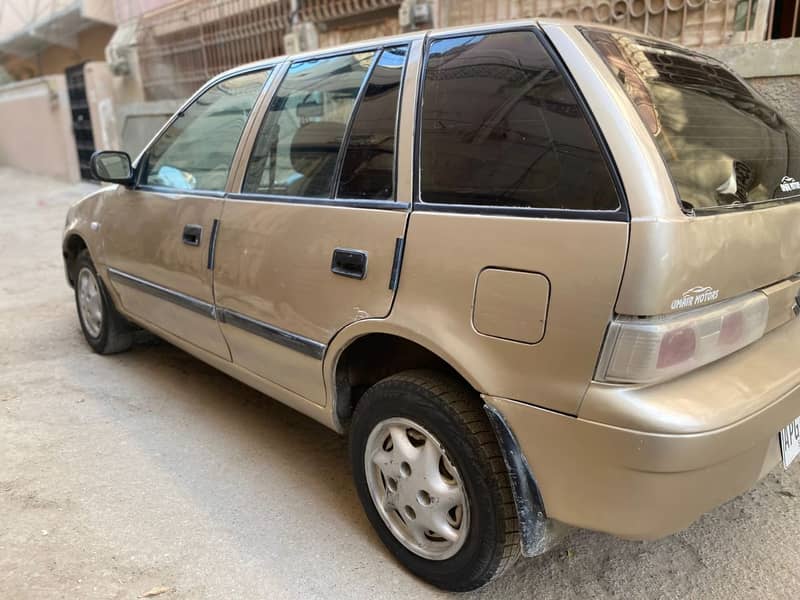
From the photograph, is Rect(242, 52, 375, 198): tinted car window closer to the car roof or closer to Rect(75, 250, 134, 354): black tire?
the car roof

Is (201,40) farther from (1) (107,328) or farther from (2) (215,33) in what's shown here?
(1) (107,328)

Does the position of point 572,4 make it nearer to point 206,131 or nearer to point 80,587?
point 206,131

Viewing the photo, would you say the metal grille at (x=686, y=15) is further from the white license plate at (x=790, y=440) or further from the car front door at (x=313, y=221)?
the white license plate at (x=790, y=440)

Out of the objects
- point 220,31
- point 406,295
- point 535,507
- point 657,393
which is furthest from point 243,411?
point 220,31

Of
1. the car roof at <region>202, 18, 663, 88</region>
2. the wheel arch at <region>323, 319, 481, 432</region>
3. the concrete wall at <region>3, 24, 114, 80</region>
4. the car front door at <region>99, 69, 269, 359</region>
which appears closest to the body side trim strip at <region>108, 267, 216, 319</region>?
the car front door at <region>99, 69, 269, 359</region>

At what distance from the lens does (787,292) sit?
2.05 metres

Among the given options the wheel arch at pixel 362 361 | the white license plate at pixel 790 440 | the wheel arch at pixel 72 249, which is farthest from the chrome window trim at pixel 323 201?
the wheel arch at pixel 72 249

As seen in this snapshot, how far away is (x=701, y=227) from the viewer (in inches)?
63.8

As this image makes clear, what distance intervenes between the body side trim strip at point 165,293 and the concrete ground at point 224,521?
662 mm

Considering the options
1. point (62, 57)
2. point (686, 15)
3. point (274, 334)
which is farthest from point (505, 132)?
point (62, 57)

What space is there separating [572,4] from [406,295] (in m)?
4.52

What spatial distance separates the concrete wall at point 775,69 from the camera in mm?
4004

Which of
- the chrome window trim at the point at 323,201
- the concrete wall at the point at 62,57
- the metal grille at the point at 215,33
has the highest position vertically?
the concrete wall at the point at 62,57

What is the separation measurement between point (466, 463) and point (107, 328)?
10.3ft
